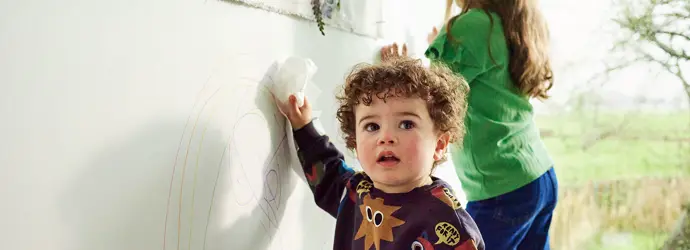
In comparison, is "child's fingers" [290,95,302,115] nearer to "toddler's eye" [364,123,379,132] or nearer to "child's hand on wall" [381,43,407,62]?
"toddler's eye" [364,123,379,132]

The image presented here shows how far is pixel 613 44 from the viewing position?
1.74 metres

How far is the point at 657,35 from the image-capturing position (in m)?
1.67

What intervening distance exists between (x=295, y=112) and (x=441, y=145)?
0.23 m

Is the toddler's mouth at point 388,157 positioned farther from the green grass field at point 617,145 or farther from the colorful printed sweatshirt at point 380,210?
the green grass field at point 617,145

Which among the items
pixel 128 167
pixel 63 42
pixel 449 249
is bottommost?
pixel 449 249

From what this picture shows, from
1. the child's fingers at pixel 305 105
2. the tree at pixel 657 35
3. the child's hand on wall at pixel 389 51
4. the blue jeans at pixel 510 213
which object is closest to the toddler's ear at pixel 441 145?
the child's fingers at pixel 305 105

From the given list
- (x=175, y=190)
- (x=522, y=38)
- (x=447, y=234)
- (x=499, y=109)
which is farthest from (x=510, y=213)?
(x=175, y=190)

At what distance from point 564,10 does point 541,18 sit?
620 millimetres

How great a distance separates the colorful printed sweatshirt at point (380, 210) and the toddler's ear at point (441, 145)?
6 centimetres

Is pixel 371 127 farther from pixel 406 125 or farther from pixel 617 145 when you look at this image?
pixel 617 145

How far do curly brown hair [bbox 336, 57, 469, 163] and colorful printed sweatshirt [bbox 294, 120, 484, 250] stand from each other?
2.9 inches

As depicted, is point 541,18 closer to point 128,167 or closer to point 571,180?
point 571,180

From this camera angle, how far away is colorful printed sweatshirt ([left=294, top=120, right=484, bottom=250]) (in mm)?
787

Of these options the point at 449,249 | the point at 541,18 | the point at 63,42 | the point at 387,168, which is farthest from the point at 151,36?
the point at 541,18
